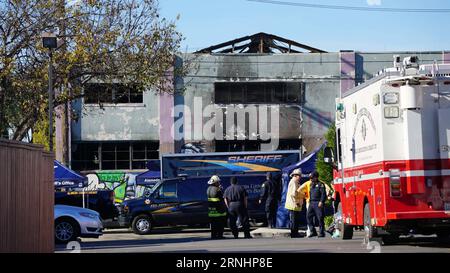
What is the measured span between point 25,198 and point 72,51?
1541cm

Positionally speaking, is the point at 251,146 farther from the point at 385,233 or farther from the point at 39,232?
the point at 39,232

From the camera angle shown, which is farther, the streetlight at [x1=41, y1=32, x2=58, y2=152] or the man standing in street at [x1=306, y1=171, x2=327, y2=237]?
the streetlight at [x1=41, y1=32, x2=58, y2=152]

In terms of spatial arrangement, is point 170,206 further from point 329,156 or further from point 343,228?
point 343,228

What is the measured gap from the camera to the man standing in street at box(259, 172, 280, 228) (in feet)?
91.0

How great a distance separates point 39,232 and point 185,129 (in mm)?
27237

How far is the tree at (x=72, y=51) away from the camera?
27.1 m

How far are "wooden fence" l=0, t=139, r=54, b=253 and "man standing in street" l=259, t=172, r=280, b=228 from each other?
44.6 feet

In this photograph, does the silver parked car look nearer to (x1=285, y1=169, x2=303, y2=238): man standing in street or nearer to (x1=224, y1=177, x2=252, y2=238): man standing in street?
(x1=224, y1=177, x2=252, y2=238): man standing in street

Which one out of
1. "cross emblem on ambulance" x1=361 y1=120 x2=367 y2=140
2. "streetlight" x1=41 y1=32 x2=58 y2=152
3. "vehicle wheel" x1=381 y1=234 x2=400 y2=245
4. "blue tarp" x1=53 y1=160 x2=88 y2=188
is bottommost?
"vehicle wheel" x1=381 y1=234 x2=400 y2=245

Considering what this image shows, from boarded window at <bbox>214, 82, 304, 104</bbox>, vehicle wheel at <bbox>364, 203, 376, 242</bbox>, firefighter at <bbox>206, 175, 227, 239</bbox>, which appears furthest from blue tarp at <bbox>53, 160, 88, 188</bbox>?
vehicle wheel at <bbox>364, 203, 376, 242</bbox>

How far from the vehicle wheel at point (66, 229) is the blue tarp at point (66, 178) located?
25.2 feet

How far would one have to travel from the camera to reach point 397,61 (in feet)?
51.0

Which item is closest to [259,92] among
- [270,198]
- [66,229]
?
[270,198]
